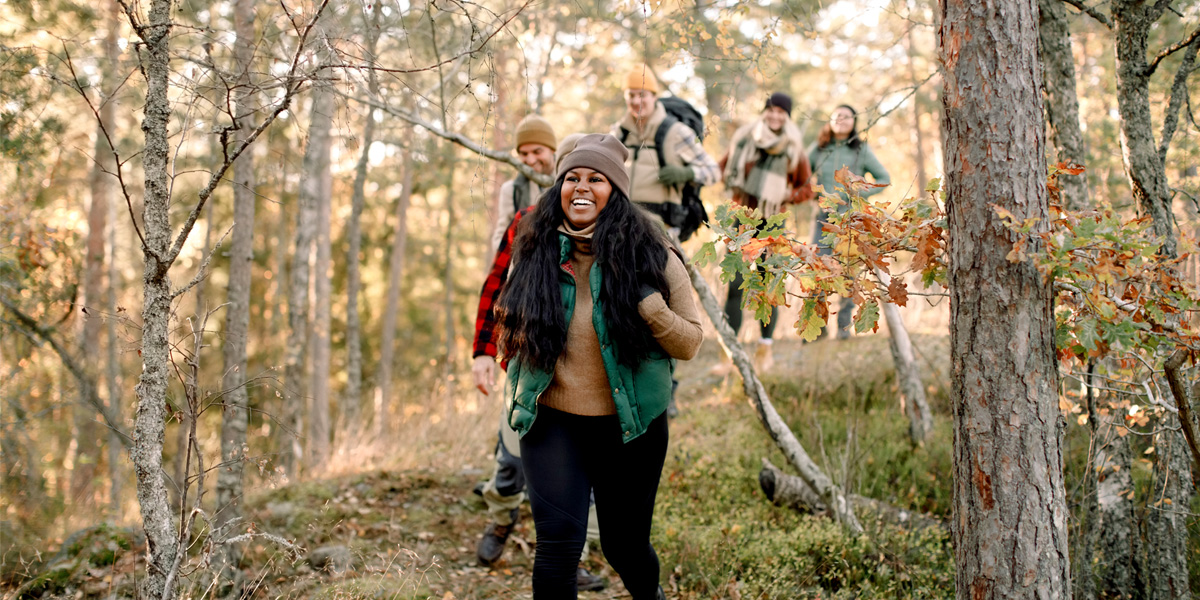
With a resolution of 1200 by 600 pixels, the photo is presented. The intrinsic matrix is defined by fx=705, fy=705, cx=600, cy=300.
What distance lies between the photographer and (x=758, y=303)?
264 centimetres

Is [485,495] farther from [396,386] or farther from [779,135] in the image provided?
[396,386]

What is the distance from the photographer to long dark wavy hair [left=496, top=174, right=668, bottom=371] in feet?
8.91

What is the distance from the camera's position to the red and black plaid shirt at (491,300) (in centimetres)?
308

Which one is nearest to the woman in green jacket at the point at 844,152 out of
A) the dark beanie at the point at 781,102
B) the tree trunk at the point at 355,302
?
the dark beanie at the point at 781,102

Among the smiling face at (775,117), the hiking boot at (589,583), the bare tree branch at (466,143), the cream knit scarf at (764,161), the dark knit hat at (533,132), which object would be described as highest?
the smiling face at (775,117)

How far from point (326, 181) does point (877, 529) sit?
941 cm

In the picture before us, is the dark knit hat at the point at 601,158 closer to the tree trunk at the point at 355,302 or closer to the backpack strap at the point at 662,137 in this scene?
the backpack strap at the point at 662,137

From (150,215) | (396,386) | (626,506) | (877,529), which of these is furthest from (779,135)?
(396,386)

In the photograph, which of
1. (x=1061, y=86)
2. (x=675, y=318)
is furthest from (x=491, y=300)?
(x=1061, y=86)

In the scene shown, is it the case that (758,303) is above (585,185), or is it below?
below

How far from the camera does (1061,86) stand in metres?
3.51

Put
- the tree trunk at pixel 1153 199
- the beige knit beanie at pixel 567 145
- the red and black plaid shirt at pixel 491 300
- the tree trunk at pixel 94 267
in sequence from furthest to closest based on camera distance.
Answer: the tree trunk at pixel 94 267
the beige knit beanie at pixel 567 145
the tree trunk at pixel 1153 199
the red and black plaid shirt at pixel 491 300

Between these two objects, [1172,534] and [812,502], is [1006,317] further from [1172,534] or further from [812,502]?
[812,502]

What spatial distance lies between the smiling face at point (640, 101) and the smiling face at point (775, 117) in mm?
1608
